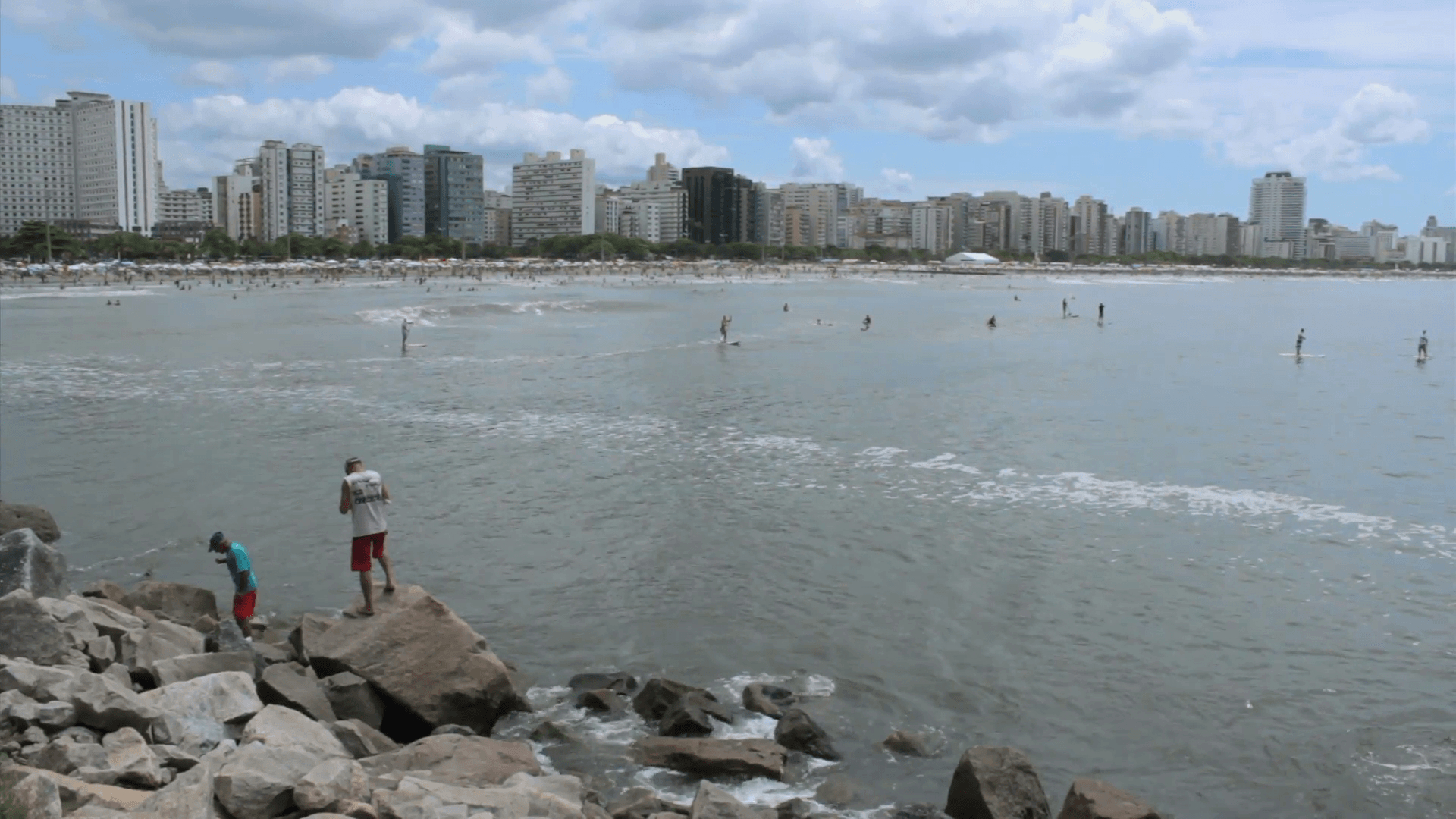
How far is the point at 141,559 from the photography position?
46.6ft

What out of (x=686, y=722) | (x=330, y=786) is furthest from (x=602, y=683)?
(x=330, y=786)

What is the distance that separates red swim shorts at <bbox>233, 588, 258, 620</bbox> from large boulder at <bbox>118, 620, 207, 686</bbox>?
431 mm

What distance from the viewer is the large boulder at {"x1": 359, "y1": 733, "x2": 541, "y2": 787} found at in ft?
24.6

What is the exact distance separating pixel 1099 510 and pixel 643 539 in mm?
6798

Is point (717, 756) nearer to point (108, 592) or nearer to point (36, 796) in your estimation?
point (36, 796)

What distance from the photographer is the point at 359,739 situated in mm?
8102

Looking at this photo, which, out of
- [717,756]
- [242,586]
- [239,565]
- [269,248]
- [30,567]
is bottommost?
[717,756]

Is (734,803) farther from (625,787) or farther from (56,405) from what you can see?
(56,405)

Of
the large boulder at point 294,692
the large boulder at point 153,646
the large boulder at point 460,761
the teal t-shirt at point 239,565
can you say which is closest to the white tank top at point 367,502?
the teal t-shirt at point 239,565

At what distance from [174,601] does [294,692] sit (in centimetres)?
384

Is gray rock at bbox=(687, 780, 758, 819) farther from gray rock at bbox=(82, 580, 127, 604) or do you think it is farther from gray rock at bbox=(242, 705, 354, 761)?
gray rock at bbox=(82, 580, 127, 604)

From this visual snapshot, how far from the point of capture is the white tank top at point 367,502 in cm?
1053

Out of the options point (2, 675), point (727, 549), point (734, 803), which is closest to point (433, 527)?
point (727, 549)

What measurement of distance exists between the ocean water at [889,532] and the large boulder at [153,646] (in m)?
2.05
